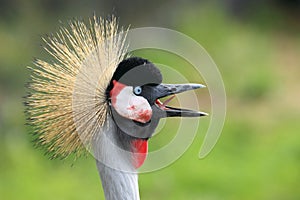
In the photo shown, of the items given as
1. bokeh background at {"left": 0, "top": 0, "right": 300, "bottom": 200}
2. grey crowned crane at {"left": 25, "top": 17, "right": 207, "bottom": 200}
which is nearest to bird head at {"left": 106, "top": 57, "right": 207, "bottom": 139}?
grey crowned crane at {"left": 25, "top": 17, "right": 207, "bottom": 200}

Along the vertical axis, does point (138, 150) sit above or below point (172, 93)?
below

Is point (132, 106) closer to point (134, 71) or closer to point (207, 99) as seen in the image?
point (134, 71)

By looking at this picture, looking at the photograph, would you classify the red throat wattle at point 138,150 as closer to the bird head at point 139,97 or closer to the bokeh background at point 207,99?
the bird head at point 139,97

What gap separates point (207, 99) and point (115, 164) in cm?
316

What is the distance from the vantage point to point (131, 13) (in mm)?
5934

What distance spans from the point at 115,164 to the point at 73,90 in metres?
0.23

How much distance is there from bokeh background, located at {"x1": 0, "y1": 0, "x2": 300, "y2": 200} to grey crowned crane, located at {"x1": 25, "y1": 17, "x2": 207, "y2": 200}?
1097 mm

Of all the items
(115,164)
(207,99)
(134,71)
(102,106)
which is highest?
(207,99)

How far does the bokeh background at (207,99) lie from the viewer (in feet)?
13.0

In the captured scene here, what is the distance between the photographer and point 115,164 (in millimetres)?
2045

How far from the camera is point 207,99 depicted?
16.9 ft

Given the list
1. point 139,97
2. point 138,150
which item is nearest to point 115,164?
point 138,150

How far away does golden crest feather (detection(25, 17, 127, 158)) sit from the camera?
2.01m

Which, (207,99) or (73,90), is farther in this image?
(207,99)
